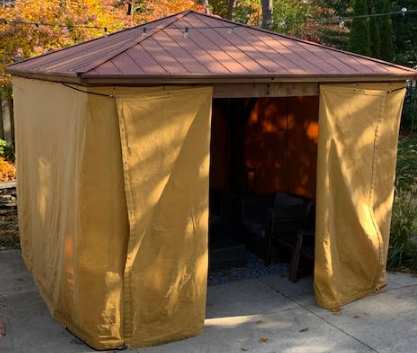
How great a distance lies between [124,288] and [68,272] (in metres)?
0.66

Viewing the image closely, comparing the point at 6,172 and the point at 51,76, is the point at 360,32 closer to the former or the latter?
the point at 6,172

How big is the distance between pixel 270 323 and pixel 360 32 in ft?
47.1

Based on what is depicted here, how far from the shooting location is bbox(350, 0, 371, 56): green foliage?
1819 centimetres

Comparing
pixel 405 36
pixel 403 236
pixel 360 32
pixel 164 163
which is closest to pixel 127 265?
pixel 164 163

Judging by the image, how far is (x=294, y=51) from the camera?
639 cm

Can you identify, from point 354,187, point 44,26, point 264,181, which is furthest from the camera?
point 44,26

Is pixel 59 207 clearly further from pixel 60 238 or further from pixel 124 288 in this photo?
pixel 124 288

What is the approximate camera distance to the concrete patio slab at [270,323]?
18.0 ft

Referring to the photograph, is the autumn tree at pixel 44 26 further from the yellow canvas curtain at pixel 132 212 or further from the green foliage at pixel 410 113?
the green foliage at pixel 410 113

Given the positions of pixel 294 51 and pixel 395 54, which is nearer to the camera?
pixel 294 51

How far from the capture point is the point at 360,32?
18312mm

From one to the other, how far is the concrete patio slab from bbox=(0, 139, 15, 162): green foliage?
6094 millimetres

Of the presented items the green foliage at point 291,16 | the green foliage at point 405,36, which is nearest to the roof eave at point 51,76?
the green foliage at point 405,36

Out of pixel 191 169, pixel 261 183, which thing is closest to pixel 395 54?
pixel 261 183
